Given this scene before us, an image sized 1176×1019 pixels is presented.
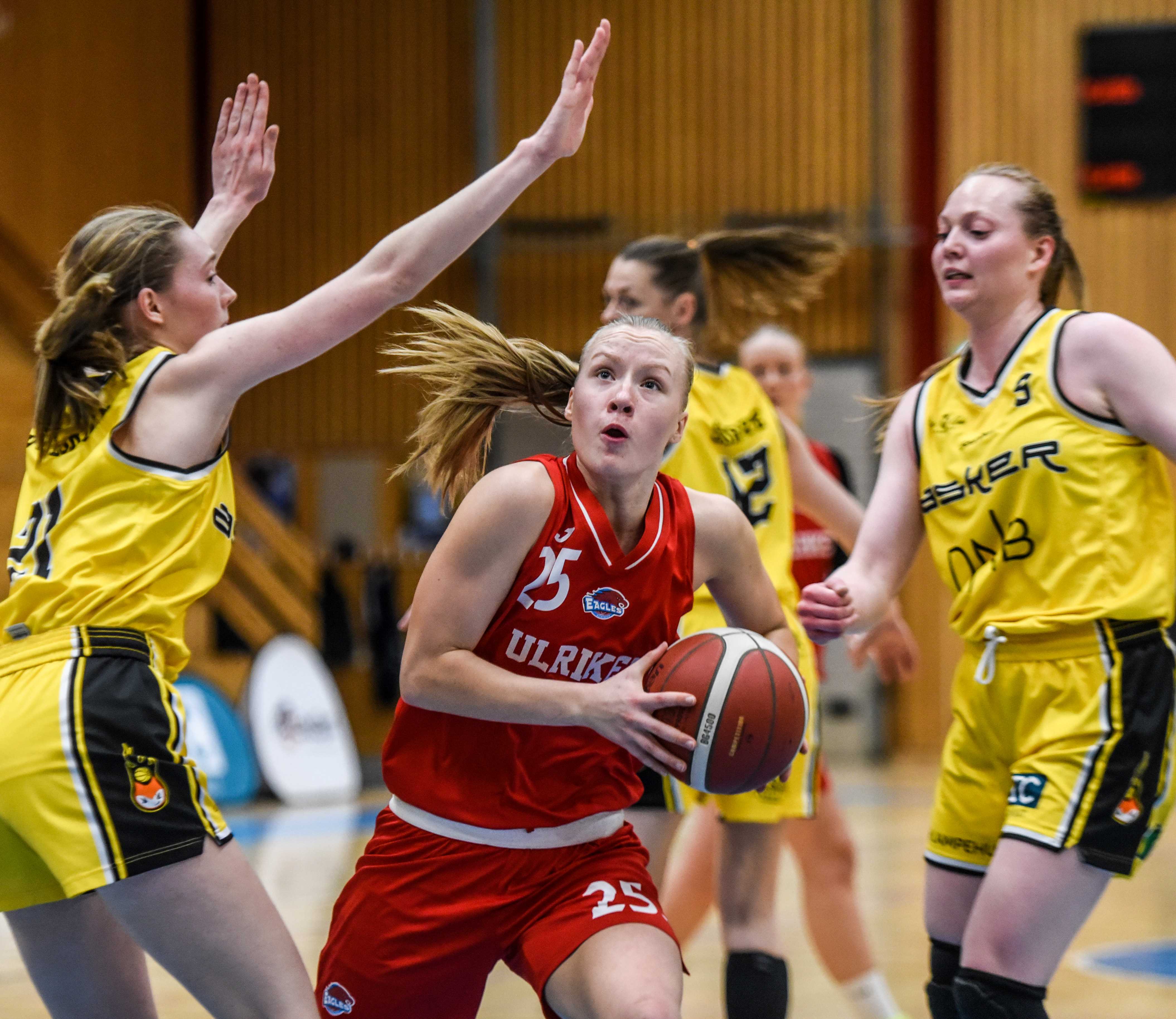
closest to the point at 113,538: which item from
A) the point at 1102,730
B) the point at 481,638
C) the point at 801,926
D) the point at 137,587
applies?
the point at 137,587

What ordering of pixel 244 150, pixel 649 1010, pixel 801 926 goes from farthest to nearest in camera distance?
pixel 801 926 < pixel 244 150 < pixel 649 1010

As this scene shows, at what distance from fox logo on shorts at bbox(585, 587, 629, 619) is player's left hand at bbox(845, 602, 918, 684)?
52.8 inches

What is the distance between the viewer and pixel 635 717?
2508 millimetres

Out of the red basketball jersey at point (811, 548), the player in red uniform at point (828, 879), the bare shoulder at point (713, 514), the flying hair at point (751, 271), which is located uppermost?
the flying hair at point (751, 271)

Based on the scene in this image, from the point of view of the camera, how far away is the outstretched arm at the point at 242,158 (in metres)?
3.33

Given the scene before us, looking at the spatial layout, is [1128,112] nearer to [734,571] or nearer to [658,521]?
[734,571]

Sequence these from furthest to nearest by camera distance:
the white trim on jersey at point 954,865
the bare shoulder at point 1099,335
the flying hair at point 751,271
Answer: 1. the flying hair at point 751,271
2. the white trim on jersey at point 954,865
3. the bare shoulder at point 1099,335

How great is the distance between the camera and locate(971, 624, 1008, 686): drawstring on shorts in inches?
122

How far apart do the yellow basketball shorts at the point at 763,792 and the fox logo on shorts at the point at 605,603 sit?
914mm

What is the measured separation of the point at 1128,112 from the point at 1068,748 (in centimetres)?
959

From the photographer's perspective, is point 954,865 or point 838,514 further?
point 838,514

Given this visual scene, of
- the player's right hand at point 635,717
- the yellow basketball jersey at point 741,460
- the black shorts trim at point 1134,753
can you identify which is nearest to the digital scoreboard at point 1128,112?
the yellow basketball jersey at point 741,460

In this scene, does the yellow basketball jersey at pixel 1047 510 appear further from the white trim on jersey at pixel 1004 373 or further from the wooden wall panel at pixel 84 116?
the wooden wall panel at pixel 84 116

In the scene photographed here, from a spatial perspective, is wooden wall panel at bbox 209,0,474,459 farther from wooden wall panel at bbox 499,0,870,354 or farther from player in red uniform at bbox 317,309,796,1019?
player in red uniform at bbox 317,309,796,1019
